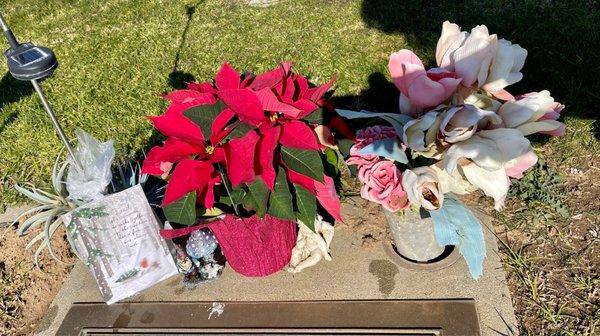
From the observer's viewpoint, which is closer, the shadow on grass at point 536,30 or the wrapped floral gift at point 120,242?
the wrapped floral gift at point 120,242

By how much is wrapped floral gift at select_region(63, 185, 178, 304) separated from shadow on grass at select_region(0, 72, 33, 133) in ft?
7.67

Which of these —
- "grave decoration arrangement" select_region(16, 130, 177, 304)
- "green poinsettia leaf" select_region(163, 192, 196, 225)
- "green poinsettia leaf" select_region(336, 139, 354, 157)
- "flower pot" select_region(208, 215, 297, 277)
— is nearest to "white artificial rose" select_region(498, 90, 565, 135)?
"green poinsettia leaf" select_region(336, 139, 354, 157)

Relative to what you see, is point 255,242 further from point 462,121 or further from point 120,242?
point 462,121

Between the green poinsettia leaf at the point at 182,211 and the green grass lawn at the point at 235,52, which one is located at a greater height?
the green poinsettia leaf at the point at 182,211

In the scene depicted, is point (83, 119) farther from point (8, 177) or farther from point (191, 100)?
point (191, 100)

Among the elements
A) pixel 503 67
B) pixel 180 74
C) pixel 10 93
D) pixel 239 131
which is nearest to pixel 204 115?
pixel 239 131

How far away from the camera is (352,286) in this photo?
2496mm

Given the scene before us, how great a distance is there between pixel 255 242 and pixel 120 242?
0.63 meters

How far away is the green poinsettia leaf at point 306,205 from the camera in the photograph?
2289mm

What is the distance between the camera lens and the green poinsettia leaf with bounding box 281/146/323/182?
7.21ft

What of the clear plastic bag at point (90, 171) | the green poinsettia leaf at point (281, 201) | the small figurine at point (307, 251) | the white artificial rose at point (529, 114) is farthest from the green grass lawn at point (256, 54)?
the green poinsettia leaf at point (281, 201)

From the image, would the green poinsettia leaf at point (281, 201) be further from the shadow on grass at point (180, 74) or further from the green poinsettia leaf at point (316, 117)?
the shadow on grass at point (180, 74)

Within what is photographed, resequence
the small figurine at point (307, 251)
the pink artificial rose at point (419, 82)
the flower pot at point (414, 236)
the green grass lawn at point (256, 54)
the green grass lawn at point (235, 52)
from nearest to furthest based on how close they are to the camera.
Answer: the pink artificial rose at point (419, 82), the flower pot at point (414, 236), the small figurine at point (307, 251), the green grass lawn at point (256, 54), the green grass lawn at point (235, 52)

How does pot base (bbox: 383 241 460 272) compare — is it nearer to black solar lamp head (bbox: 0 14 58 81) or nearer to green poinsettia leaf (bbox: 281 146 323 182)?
green poinsettia leaf (bbox: 281 146 323 182)
